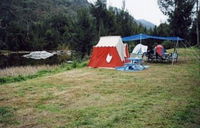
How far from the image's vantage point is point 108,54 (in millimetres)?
13164

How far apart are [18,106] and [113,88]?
3137mm

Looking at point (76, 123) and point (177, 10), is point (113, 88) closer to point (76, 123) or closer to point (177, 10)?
point (76, 123)

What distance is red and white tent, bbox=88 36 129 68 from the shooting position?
12.9m

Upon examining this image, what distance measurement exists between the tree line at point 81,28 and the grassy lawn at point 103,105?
15740mm

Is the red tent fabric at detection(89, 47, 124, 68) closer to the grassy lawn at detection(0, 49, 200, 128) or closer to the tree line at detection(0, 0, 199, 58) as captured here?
the grassy lawn at detection(0, 49, 200, 128)

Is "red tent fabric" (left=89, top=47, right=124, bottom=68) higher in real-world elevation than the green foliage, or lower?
lower

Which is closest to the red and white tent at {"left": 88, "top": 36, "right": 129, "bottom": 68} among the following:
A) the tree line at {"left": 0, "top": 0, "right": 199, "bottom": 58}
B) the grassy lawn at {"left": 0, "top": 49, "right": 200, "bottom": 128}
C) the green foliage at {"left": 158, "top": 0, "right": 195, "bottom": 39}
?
the grassy lawn at {"left": 0, "top": 49, "right": 200, "bottom": 128}

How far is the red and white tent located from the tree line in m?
9.55

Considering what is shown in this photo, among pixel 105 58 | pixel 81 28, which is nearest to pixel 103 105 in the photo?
pixel 105 58

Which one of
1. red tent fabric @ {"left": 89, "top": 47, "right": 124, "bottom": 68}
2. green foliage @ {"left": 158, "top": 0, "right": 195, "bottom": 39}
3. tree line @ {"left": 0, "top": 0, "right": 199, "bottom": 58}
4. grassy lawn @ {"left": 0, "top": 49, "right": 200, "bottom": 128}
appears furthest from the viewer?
tree line @ {"left": 0, "top": 0, "right": 199, "bottom": 58}

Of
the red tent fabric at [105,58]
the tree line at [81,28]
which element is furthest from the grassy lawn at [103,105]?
the tree line at [81,28]

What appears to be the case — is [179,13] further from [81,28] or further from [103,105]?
[103,105]

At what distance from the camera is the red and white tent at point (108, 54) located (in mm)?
12945

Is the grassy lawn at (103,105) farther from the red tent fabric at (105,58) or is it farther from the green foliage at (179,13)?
the green foliage at (179,13)
